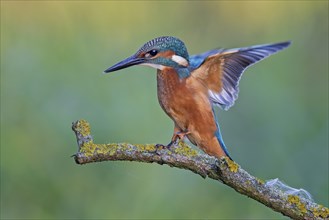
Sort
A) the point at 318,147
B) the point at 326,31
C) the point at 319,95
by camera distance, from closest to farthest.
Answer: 1. the point at 318,147
2. the point at 319,95
3. the point at 326,31

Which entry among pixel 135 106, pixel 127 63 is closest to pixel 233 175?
pixel 127 63

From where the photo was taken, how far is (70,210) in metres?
3.97

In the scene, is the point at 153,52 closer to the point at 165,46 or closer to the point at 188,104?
the point at 165,46

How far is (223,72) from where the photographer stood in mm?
3393

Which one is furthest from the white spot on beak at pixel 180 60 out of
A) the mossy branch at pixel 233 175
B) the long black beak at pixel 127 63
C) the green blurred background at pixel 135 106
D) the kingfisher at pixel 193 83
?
the mossy branch at pixel 233 175

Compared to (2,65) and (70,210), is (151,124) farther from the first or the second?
(2,65)

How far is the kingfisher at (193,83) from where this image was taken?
3.29m

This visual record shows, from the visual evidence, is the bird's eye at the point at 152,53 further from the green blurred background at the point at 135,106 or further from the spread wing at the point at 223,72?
the green blurred background at the point at 135,106

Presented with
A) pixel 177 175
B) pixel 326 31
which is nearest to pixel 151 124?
pixel 177 175

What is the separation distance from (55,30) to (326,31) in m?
1.77

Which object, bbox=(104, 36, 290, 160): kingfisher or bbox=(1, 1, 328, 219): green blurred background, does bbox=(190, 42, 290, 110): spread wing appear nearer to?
bbox=(104, 36, 290, 160): kingfisher

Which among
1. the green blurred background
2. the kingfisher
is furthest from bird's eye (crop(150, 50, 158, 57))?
the green blurred background

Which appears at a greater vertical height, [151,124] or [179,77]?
[179,77]

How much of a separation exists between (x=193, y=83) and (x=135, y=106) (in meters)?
0.88
